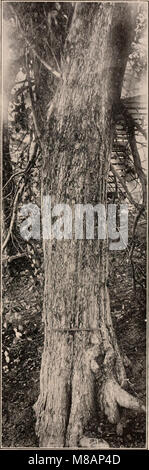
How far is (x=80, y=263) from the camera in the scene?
346cm

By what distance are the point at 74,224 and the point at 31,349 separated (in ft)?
2.55

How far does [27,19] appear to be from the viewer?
11.2 feet

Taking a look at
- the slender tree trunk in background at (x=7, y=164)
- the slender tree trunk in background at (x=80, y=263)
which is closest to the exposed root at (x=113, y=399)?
the slender tree trunk in background at (x=80, y=263)

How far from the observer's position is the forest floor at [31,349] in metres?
3.53

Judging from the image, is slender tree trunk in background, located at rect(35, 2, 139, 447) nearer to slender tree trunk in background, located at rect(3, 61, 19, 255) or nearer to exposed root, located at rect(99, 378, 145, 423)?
exposed root, located at rect(99, 378, 145, 423)

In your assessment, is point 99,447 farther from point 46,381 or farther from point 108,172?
point 108,172

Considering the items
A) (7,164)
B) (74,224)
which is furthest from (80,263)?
(7,164)

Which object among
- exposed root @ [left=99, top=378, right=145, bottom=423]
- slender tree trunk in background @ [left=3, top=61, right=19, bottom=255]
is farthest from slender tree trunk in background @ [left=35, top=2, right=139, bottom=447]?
slender tree trunk in background @ [left=3, top=61, right=19, bottom=255]

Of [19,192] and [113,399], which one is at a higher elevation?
[19,192]

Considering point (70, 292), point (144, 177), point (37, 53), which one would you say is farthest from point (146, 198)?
point (37, 53)

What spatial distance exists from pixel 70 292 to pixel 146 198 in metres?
0.71

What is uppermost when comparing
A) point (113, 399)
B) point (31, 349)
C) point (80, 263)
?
point (80, 263)

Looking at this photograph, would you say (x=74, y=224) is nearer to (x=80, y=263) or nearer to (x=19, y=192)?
(x=80, y=263)

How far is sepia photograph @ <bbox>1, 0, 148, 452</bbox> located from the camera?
3412mm
